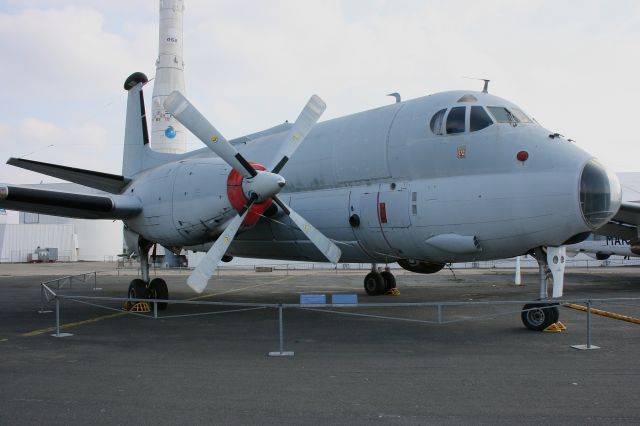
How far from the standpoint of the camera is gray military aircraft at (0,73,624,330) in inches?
402

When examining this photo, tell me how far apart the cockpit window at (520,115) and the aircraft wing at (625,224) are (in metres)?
12.6

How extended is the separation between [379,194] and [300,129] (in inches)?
101

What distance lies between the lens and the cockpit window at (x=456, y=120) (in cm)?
1131

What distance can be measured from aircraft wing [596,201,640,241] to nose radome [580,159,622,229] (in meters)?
12.9

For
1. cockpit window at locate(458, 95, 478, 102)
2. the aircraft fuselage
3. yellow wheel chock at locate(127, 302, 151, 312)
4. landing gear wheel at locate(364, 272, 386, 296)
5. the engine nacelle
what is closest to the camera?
the aircraft fuselage

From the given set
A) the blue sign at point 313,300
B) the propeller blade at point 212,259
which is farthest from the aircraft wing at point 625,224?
the blue sign at point 313,300

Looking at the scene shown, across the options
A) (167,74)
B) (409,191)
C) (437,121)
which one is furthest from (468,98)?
(167,74)

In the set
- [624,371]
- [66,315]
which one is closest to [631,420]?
[624,371]

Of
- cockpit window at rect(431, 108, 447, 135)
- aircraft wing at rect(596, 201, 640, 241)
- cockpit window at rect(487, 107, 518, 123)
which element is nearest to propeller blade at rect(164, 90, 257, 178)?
cockpit window at rect(431, 108, 447, 135)

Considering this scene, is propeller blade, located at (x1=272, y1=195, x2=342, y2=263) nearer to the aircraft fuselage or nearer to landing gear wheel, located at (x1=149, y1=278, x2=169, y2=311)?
the aircraft fuselage

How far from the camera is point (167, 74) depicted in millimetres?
48469

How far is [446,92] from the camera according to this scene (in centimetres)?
1223

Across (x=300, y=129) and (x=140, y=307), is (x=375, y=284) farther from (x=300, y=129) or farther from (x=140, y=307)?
(x=300, y=129)

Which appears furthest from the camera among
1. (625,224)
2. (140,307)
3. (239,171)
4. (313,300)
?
(625,224)
